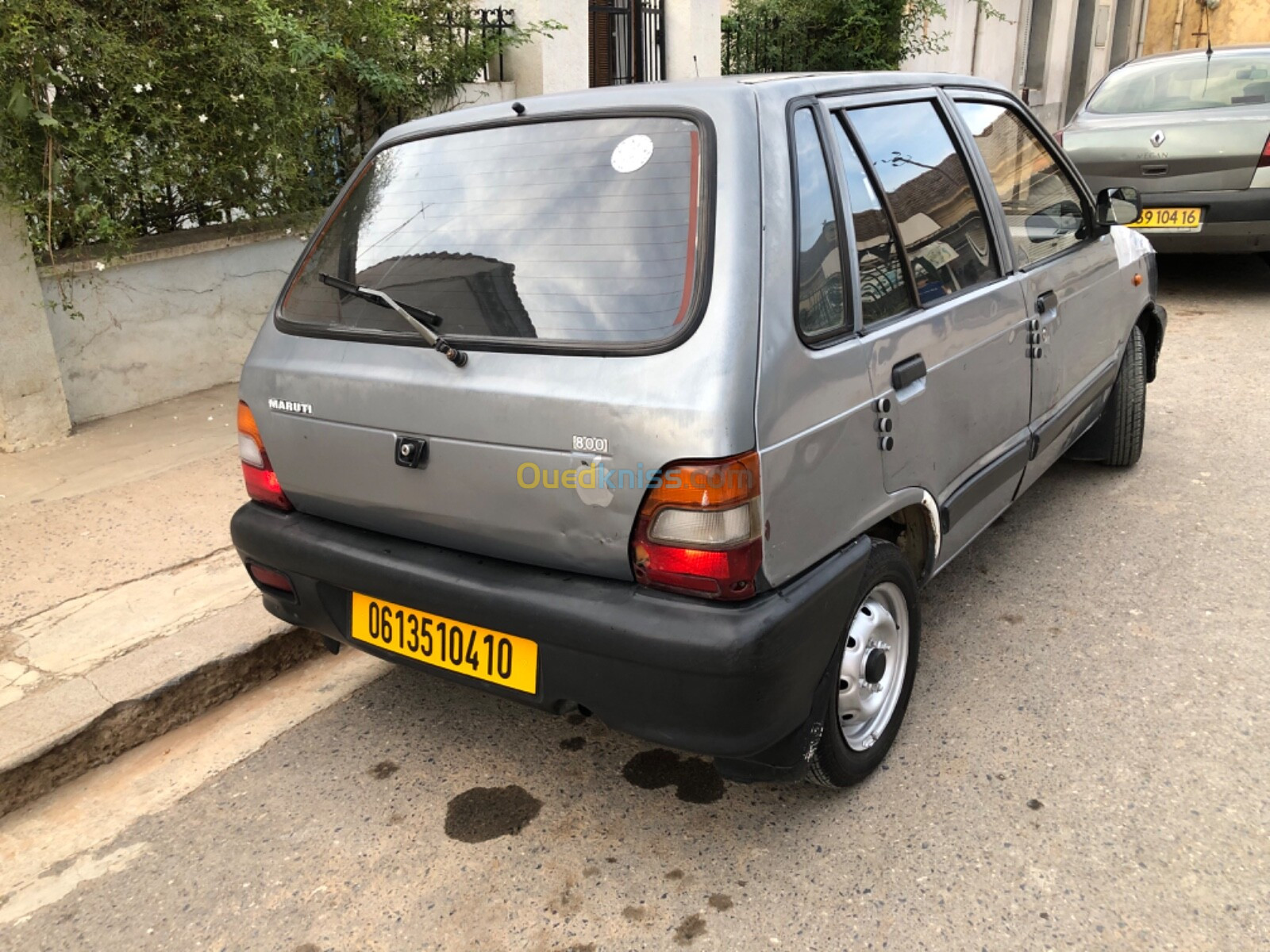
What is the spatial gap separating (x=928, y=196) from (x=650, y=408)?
1.27 m

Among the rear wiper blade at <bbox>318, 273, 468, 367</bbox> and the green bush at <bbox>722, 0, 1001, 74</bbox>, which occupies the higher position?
the green bush at <bbox>722, 0, 1001, 74</bbox>

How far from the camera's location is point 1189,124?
720 cm

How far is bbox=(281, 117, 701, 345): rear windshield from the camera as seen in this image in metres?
2.18

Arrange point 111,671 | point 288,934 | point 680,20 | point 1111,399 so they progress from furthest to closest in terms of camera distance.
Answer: point 680,20 < point 1111,399 < point 111,671 < point 288,934

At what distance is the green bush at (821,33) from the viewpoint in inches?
456

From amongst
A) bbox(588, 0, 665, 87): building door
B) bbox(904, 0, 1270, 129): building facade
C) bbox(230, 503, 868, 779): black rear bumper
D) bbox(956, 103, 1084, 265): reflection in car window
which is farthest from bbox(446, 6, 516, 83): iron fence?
bbox(904, 0, 1270, 129): building facade

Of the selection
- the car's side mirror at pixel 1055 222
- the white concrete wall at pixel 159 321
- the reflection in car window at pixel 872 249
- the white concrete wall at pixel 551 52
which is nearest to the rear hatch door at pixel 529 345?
the reflection in car window at pixel 872 249

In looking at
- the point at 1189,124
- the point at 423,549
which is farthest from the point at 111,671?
the point at 1189,124

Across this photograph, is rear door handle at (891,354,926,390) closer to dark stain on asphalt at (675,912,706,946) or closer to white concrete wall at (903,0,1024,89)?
dark stain on asphalt at (675,912,706,946)

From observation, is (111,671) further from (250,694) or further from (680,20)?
(680,20)

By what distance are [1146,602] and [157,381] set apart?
190 inches

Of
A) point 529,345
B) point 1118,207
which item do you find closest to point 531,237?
point 529,345

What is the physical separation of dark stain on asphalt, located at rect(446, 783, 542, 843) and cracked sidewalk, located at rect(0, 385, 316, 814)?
1.05m

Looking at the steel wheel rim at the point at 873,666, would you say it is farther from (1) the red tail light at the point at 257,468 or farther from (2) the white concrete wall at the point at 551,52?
(2) the white concrete wall at the point at 551,52
